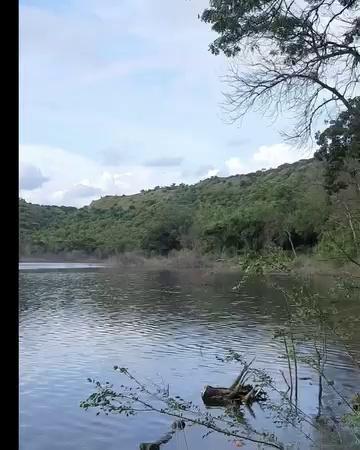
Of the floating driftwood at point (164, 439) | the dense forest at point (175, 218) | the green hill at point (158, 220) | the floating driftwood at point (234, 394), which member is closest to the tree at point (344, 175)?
the floating driftwood at point (164, 439)

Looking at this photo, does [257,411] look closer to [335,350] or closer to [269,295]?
[335,350]

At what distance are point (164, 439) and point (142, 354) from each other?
233 inches

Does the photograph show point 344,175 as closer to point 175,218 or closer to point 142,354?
point 142,354

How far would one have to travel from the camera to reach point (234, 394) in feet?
32.0

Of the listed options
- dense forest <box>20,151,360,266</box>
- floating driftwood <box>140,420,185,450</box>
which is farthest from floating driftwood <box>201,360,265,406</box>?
dense forest <box>20,151,360,266</box>

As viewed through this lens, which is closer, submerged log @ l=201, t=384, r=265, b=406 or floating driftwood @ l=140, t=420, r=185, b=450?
floating driftwood @ l=140, t=420, r=185, b=450

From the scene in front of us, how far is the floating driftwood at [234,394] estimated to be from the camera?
31.4 ft

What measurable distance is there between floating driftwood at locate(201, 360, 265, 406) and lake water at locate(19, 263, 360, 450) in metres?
0.22

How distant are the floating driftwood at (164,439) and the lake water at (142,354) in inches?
3.9

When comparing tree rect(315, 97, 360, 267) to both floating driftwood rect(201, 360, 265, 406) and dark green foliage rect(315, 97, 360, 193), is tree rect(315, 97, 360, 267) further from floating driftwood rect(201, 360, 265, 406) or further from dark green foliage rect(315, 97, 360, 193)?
floating driftwood rect(201, 360, 265, 406)

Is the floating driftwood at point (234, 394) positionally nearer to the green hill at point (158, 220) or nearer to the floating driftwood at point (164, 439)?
the floating driftwood at point (164, 439)

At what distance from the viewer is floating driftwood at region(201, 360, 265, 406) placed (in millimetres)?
9562

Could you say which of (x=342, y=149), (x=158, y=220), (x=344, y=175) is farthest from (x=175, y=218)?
(x=344, y=175)

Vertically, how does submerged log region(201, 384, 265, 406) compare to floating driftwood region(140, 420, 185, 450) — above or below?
above
